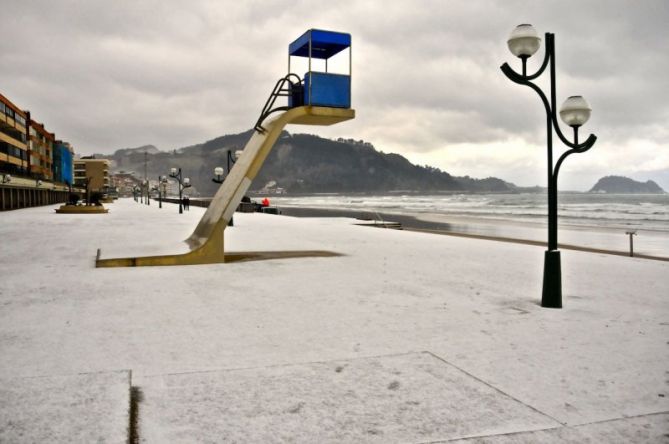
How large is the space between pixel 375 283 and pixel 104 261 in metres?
6.08

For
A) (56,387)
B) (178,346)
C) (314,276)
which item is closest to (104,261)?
(314,276)

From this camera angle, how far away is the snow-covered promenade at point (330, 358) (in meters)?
3.60

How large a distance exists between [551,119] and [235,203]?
761 centimetres

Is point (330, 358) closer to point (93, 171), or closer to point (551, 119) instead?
point (551, 119)

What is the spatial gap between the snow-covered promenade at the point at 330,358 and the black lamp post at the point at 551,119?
1.50 feet

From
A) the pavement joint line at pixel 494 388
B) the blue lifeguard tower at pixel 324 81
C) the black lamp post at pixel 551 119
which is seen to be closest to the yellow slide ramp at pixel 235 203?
the blue lifeguard tower at pixel 324 81

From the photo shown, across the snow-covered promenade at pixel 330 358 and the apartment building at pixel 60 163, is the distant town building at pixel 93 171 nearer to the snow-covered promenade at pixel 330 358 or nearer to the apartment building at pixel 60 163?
the apartment building at pixel 60 163

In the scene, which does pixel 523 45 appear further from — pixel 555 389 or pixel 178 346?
pixel 178 346

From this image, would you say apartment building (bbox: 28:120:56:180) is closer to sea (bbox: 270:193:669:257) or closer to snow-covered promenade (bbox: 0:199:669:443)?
sea (bbox: 270:193:669:257)

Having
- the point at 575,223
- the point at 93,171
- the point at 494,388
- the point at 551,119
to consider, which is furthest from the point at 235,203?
the point at 93,171

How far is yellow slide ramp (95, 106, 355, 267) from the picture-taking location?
39.7 ft

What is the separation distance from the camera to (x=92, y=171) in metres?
161

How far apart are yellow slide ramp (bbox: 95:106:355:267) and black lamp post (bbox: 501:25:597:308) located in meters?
6.30

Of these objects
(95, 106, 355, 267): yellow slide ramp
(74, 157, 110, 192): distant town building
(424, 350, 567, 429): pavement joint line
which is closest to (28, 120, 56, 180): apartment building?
(74, 157, 110, 192): distant town building
